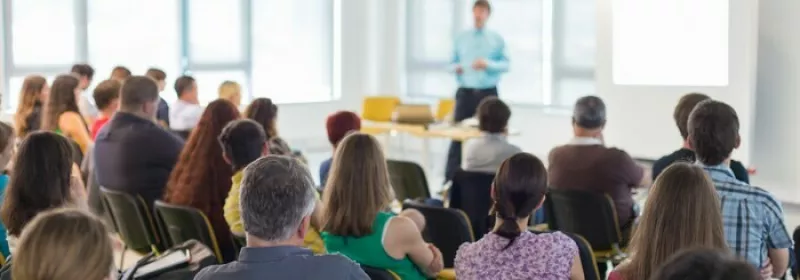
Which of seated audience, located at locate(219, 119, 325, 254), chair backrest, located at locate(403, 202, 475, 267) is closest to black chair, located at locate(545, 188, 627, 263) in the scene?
chair backrest, located at locate(403, 202, 475, 267)

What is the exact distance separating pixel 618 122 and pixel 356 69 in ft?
16.2

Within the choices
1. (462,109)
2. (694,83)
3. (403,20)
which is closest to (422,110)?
(462,109)

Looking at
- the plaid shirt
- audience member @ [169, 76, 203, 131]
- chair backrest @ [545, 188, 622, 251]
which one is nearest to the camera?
the plaid shirt

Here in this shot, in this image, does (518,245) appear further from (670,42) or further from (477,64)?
(477,64)

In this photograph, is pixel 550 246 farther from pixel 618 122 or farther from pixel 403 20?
pixel 403 20

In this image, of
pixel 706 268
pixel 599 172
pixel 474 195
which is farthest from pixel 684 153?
pixel 706 268

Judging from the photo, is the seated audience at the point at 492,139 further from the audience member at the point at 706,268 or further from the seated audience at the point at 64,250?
the audience member at the point at 706,268

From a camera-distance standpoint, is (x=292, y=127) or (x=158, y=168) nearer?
(x=158, y=168)

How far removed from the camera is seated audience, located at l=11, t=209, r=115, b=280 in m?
2.25

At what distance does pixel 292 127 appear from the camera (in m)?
12.8

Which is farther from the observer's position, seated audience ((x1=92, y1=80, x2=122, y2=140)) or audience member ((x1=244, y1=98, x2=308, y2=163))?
seated audience ((x1=92, y1=80, x2=122, y2=140))

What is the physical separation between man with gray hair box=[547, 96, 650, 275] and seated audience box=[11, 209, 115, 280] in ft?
10.1

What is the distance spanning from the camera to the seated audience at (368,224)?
3682 millimetres

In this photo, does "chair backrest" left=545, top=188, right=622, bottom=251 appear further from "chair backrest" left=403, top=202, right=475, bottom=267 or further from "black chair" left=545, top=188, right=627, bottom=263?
"chair backrest" left=403, top=202, right=475, bottom=267
